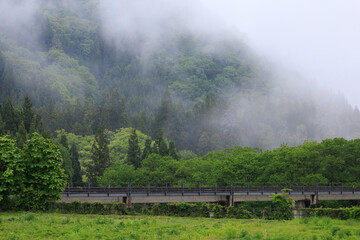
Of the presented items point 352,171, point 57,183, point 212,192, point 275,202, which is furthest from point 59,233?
point 352,171

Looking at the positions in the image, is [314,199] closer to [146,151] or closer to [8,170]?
[8,170]

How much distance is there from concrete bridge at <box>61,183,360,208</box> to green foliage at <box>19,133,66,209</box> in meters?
13.6

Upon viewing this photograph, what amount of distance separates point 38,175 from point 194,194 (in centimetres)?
3468

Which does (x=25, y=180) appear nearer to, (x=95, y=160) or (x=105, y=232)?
(x=105, y=232)

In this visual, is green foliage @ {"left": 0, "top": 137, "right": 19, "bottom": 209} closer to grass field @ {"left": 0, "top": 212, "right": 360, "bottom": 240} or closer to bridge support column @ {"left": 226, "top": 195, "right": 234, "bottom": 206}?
grass field @ {"left": 0, "top": 212, "right": 360, "bottom": 240}

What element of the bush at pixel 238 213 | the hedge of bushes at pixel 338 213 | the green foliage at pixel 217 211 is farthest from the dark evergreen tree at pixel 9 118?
the hedge of bushes at pixel 338 213

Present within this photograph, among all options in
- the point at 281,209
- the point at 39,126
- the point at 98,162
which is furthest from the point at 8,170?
the point at 98,162

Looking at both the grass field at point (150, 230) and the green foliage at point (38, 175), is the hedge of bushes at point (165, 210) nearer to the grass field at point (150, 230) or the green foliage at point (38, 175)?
the green foliage at point (38, 175)

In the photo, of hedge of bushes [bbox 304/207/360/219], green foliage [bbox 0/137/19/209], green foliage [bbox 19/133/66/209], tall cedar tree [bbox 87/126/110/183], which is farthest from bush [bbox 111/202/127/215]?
tall cedar tree [bbox 87/126/110/183]

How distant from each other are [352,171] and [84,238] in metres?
90.2

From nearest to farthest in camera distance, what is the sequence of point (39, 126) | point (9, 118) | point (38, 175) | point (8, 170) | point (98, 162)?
point (8, 170) → point (38, 175) → point (39, 126) → point (98, 162) → point (9, 118)

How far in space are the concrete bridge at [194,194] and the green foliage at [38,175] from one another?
1355cm

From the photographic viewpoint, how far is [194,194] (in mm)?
79812

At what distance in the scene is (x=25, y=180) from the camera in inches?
2053
